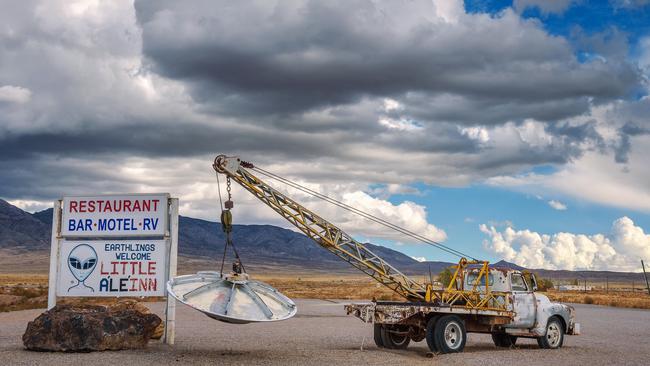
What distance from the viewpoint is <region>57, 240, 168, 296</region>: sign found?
22.4 m

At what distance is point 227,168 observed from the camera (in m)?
23.2

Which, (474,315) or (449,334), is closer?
(449,334)

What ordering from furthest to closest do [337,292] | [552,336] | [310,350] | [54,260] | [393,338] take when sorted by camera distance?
[337,292]
[552,336]
[393,338]
[54,260]
[310,350]

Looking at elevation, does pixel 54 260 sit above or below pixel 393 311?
above

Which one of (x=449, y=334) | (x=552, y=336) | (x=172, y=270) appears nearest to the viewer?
(x=449, y=334)

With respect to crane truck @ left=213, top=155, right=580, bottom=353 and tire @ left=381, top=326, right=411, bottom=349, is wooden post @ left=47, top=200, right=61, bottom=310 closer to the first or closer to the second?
crane truck @ left=213, top=155, right=580, bottom=353

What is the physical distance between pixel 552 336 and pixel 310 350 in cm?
845

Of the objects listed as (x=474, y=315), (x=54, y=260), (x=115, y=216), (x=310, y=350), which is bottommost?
(x=310, y=350)

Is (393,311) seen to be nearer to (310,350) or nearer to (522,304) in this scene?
(310,350)

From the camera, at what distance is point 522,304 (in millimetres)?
23625

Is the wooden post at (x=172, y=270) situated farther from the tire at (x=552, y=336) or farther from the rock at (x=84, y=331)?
the tire at (x=552, y=336)

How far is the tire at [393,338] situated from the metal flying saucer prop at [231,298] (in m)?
3.84

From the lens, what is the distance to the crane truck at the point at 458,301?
72.3ft

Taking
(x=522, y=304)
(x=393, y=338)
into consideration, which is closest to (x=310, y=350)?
(x=393, y=338)
